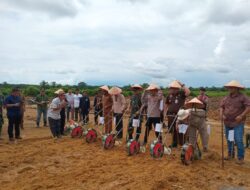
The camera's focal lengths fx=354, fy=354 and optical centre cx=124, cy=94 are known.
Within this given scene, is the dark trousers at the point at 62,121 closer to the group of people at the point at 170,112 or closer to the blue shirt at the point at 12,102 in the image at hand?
the group of people at the point at 170,112

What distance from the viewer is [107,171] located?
7008mm

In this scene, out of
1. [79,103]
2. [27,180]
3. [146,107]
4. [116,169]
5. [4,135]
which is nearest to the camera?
[27,180]

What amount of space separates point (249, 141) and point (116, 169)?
19.9ft

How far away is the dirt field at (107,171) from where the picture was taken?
6.21 m

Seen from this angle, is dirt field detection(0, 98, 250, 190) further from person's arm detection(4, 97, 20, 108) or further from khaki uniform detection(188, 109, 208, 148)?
person's arm detection(4, 97, 20, 108)

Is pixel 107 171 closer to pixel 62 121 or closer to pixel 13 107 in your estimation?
pixel 13 107

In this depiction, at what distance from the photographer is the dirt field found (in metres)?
6.21

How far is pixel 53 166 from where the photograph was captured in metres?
7.64

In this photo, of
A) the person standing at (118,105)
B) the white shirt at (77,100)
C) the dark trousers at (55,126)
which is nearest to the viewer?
the person standing at (118,105)

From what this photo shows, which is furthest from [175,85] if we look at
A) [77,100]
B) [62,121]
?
[77,100]

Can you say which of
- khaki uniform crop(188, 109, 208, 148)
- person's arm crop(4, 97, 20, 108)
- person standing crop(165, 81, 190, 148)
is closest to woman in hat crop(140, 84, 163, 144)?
person standing crop(165, 81, 190, 148)

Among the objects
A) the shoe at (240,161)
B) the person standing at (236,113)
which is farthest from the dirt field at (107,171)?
the person standing at (236,113)

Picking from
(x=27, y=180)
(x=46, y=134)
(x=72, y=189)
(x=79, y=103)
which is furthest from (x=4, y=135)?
(x=72, y=189)

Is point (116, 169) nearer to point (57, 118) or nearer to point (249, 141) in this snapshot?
point (57, 118)
